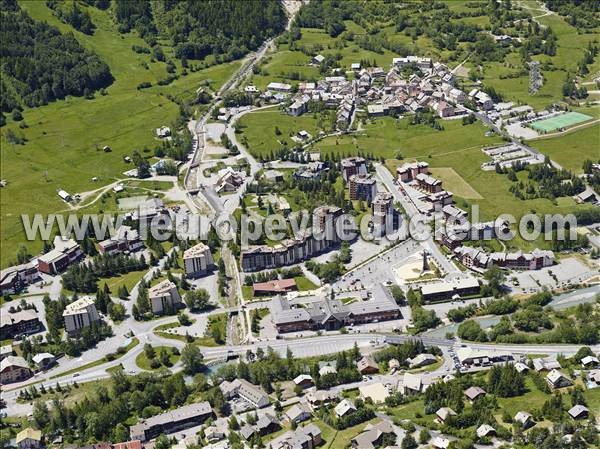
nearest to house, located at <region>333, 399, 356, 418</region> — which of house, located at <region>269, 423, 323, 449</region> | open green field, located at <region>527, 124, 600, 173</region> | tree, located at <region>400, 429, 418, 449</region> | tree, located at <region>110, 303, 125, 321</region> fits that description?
house, located at <region>269, 423, 323, 449</region>

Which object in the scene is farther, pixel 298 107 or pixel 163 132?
pixel 298 107

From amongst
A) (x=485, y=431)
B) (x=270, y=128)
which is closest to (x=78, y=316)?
(x=485, y=431)

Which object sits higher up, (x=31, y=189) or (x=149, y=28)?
(x=149, y=28)

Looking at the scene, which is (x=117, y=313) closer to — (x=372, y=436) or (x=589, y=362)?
(x=372, y=436)

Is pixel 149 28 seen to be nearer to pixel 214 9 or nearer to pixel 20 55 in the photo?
pixel 214 9

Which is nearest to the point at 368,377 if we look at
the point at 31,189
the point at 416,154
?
the point at 416,154
